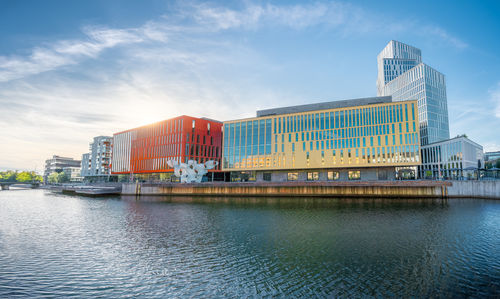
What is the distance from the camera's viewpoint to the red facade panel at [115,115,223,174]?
97.5 m

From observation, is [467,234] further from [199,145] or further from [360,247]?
[199,145]

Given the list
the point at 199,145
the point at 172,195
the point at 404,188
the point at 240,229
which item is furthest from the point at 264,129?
the point at 240,229

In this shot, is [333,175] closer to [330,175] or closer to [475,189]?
[330,175]

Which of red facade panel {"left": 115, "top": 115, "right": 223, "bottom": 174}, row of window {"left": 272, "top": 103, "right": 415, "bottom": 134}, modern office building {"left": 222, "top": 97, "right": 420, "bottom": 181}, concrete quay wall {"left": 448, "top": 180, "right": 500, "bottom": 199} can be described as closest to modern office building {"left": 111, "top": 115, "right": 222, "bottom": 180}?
red facade panel {"left": 115, "top": 115, "right": 223, "bottom": 174}

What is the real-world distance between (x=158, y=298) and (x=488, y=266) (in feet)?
57.8

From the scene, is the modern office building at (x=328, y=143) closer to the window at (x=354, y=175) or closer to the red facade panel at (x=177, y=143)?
the window at (x=354, y=175)

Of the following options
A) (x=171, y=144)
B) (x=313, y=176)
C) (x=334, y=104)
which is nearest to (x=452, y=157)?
(x=334, y=104)

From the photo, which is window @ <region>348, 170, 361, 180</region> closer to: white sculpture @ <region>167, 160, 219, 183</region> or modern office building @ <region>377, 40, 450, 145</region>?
white sculpture @ <region>167, 160, 219, 183</region>

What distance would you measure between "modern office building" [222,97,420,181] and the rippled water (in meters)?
49.7

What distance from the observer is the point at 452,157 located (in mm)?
86688

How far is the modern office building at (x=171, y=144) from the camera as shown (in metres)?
97.7

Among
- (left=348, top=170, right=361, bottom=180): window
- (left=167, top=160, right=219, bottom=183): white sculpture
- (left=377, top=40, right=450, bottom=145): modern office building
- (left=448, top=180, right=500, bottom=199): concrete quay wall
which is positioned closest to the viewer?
(left=448, top=180, right=500, bottom=199): concrete quay wall

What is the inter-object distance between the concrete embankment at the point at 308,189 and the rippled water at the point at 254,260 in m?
30.5

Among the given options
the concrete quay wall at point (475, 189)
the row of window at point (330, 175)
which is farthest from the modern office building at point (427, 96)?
the concrete quay wall at point (475, 189)
